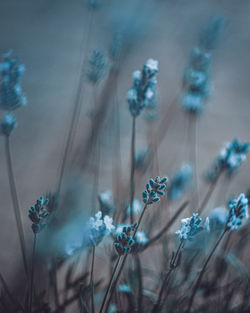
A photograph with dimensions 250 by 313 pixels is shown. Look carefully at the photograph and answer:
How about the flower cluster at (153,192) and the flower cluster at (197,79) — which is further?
the flower cluster at (197,79)

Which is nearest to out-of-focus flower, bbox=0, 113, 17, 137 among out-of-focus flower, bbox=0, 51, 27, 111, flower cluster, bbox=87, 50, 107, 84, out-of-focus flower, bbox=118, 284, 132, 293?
out-of-focus flower, bbox=0, 51, 27, 111

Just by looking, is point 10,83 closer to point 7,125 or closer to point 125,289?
point 7,125

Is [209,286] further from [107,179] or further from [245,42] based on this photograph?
[245,42]

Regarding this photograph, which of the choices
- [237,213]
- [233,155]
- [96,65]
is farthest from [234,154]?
[96,65]

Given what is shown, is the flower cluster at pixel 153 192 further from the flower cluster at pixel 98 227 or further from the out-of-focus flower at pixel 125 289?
the out-of-focus flower at pixel 125 289

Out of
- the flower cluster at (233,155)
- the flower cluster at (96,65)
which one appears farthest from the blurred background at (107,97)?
the flower cluster at (233,155)
